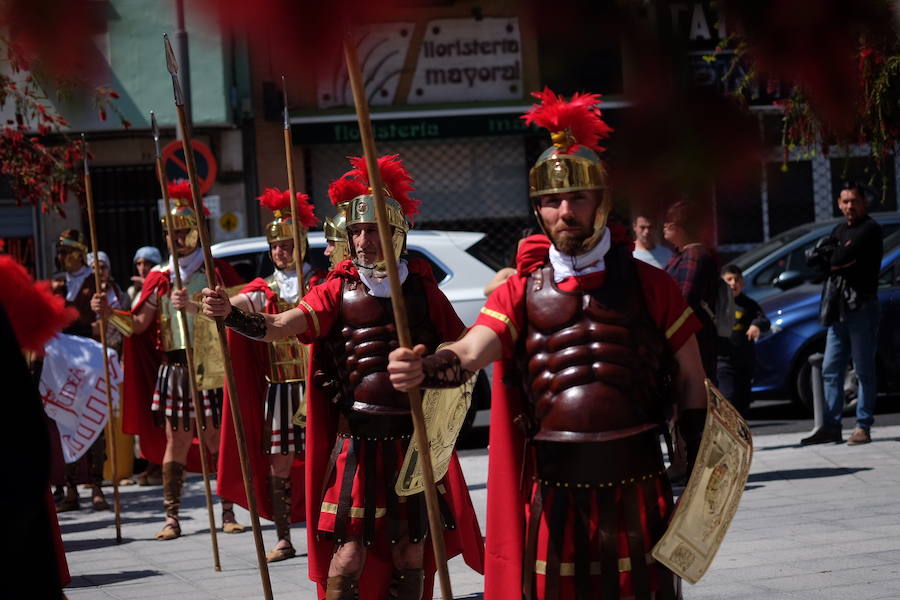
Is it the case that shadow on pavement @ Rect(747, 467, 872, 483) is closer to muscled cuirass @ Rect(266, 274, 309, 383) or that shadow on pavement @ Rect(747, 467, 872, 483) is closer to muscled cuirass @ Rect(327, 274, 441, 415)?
muscled cuirass @ Rect(266, 274, 309, 383)

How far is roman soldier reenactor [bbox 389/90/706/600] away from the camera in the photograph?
155 inches

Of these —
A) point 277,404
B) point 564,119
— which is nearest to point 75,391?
point 277,404

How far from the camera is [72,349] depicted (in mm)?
9352

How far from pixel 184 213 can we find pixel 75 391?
164 centimetres

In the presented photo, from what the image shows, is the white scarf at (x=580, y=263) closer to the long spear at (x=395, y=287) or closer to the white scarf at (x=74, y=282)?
the long spear at (x=395, y=287)

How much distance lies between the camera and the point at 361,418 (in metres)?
5.41

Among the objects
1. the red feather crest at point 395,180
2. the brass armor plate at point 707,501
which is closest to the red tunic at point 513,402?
the brass armor plate at point 707,501

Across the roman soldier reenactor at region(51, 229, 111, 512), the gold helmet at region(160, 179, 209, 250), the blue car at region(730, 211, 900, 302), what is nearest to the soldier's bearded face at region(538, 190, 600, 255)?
the gold helmet at region(160, 179, 209, 250)

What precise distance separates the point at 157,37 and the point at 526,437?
100 inches

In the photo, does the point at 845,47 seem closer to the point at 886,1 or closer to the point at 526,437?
the point at 886,1

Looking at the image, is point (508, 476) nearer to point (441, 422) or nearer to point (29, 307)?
point (441, 422)

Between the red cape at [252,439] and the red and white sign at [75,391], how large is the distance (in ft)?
5.23

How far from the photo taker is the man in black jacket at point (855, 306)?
31.5ft

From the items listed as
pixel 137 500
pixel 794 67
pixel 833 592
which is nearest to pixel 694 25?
pixel 794 67
